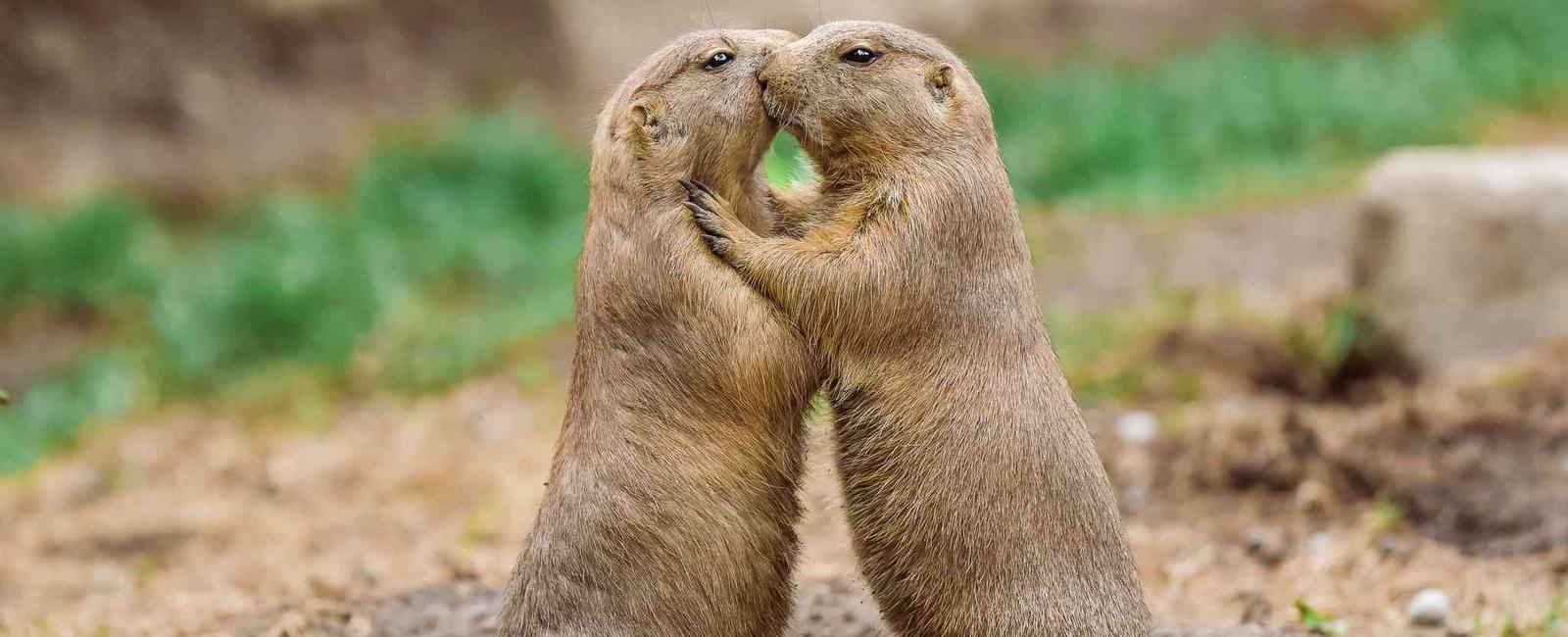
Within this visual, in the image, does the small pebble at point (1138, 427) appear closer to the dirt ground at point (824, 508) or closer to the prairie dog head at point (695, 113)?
the dirt ground at point (824, 508)

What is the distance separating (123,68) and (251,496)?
5.31 m

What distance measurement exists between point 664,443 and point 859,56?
3.64 feet

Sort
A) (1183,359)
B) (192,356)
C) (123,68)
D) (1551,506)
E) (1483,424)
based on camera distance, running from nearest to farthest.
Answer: (1551,506)
(1483,424)
(1183,359)
(192,356)
(123,68)

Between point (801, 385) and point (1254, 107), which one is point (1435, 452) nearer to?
point (801, 385)

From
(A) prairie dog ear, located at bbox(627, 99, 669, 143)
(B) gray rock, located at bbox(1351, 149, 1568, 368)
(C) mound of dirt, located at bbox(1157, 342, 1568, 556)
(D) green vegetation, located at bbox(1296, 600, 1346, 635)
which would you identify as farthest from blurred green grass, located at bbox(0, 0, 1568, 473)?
(A) prairie dog ear, located at bbox(627, 99, 669, 143)

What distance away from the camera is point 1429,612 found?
17.3 feet

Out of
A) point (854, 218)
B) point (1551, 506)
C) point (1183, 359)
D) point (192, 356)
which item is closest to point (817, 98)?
point (854, 218)

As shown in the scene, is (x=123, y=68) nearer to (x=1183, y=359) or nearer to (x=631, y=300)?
(x=1183, y=359)

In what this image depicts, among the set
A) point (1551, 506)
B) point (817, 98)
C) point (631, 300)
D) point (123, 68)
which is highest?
point (123, 68)

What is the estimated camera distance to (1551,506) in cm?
634

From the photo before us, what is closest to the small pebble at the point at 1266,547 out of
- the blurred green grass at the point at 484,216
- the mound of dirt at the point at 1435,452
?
the mound of dirt at the point at 1435,452

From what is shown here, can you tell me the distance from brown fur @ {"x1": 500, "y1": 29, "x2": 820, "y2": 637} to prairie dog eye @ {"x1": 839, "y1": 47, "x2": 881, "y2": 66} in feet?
1.60

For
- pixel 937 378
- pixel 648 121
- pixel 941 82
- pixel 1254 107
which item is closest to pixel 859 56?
pixel 941 82

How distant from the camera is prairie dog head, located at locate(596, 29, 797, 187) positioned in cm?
379
